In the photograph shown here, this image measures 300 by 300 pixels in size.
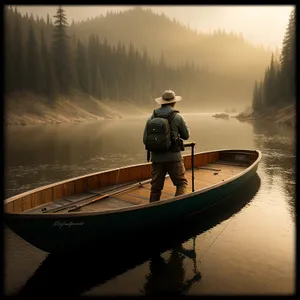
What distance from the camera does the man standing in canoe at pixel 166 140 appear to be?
7.87 m

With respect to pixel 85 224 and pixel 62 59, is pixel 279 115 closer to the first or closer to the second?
pixel 62 59

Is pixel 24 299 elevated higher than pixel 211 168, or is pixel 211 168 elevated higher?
pixel 211 168

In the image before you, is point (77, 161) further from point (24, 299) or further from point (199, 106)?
point (199, 106)

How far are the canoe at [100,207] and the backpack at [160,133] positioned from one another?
4.44 ft

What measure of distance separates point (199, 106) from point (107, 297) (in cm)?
18411

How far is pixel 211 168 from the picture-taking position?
15.0 metres

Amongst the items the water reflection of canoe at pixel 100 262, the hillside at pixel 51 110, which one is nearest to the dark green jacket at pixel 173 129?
the water reflection of canoe at pixel 100 262

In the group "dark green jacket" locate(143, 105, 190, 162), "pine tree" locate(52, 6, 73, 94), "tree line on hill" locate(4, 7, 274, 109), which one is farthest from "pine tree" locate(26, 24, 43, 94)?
"dark green jacket" locate(143, 105, 190, 162)

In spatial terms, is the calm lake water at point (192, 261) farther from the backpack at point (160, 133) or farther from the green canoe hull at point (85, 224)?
the backpack at point (160, 133)

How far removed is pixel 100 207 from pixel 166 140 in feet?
8.82

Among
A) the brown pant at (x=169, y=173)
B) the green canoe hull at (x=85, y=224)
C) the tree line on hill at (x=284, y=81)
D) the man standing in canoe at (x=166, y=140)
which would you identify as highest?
the tree line on hill at (x=284, y=81)

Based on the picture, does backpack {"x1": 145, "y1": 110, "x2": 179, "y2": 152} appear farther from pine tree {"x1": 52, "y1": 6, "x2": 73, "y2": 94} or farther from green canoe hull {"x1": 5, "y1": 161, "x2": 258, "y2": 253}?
pine tree {"x1": 52, "y1": 6, "x2": 73, "y2": 94}

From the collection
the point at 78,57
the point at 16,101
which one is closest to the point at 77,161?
the point at 16,101
